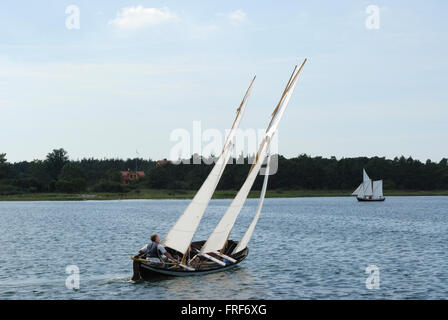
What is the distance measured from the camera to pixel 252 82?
34.1 meters

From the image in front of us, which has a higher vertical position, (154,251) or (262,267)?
(154,251)

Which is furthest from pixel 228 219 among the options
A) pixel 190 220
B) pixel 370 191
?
pixel 370 191

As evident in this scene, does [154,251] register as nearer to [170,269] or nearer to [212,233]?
[170,269]

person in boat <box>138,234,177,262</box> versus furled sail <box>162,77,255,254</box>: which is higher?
furled sail <box>162,77,255,254</box>

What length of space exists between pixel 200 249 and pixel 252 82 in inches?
448

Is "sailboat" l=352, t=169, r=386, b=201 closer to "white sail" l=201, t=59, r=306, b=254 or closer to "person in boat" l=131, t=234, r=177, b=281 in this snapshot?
"white sail" l=201, t=59, r=306, b=254

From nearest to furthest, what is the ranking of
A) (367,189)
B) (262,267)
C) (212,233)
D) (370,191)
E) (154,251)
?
(154,251)
(212,233)
(262,267)
(370,191)
(367,189)

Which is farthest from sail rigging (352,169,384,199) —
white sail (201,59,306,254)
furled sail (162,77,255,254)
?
furled sail (162,77,255,254)

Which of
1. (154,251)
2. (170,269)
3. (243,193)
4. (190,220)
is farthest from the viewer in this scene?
(243,193)

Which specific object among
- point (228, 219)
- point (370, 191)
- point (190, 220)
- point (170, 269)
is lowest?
point (170, 269)

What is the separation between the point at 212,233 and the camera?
32.2m

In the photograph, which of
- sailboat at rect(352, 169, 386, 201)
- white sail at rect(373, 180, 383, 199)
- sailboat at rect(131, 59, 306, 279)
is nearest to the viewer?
sailboat at rect(131, 59, 306, 279)

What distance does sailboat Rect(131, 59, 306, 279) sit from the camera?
→ 30.5 m

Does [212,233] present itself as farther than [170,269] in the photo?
Yes
